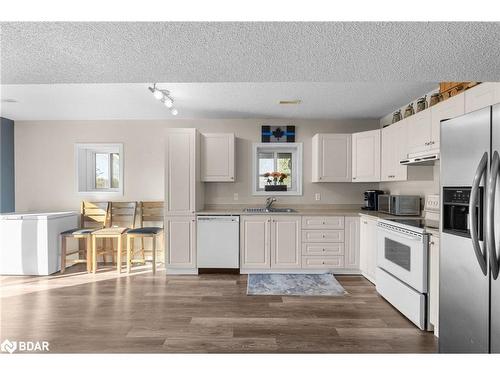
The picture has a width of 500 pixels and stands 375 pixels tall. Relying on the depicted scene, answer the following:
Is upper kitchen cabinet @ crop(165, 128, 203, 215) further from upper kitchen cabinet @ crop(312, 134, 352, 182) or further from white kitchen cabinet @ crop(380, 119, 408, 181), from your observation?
white kitchen cabinet @ crop(380, 119, 408, 181)

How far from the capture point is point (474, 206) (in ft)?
5.21

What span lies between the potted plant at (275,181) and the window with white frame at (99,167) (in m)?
2.43

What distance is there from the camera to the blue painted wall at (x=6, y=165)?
15.0ft

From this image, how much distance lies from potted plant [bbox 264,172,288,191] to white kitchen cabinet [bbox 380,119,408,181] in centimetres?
153

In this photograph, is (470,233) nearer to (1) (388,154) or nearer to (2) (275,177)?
(1) (388,154)

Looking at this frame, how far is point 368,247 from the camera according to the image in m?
3.79

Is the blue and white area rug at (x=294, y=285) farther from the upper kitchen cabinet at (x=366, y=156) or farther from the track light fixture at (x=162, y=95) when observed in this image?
the track light fixture at (x=162, y=95)

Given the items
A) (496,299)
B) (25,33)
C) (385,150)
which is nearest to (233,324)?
(496,299)

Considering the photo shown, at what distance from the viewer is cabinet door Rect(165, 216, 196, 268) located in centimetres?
409

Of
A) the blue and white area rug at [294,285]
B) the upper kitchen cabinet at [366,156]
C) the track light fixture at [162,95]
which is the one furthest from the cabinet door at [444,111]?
the track light fixture at [162,95]

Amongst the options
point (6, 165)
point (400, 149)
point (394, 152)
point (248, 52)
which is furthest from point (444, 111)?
point (6, 165)
